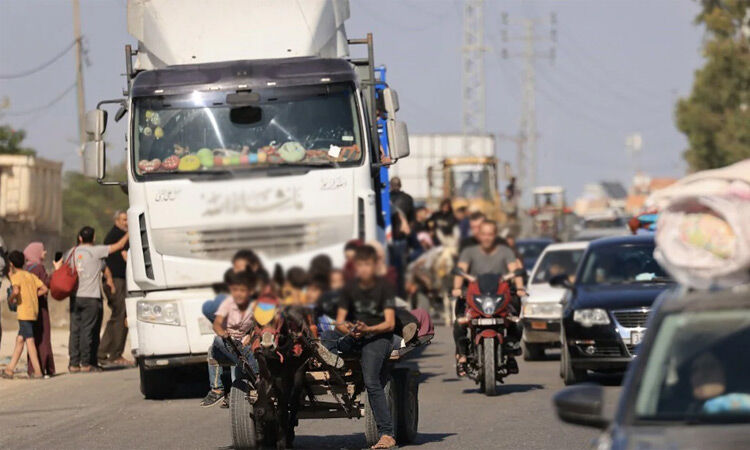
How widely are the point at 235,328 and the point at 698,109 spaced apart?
2075 inches

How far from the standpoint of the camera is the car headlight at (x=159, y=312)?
9680mm

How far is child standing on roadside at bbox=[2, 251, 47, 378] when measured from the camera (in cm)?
2164

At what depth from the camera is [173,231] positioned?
9.07 meters

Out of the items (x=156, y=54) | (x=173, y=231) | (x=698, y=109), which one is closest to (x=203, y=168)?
(x=173, y=231)

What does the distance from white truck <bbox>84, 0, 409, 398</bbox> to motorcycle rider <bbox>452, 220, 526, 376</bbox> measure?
19.6ft

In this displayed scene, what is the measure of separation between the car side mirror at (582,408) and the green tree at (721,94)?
47490mm

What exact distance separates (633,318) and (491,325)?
163 centimetres

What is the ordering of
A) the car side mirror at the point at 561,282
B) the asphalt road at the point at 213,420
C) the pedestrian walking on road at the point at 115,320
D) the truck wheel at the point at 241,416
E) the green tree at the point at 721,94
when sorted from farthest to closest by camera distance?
the green tree at the point at 721,94 → the pedestrian walking on road at the point at 115,320 → the car side mirror at the point at 561,282 → the asphalt road at the point at 213,420 → the truck wheel at the point at 241,416

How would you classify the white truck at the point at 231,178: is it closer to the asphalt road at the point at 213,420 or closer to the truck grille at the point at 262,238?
the truck grille at the point at 262,238

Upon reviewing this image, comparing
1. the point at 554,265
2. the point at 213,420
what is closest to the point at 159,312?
the point at 213,420

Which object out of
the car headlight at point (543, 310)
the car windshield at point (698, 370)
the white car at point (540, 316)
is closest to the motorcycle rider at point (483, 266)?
the white car at point (540, 316)

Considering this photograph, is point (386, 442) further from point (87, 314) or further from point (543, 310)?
point (87, 314)

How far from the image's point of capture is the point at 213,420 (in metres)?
15.9

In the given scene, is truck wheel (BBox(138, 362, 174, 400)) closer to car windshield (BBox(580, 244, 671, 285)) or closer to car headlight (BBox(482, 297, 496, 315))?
car headlight (BBox(482, 297, 496, 315))
